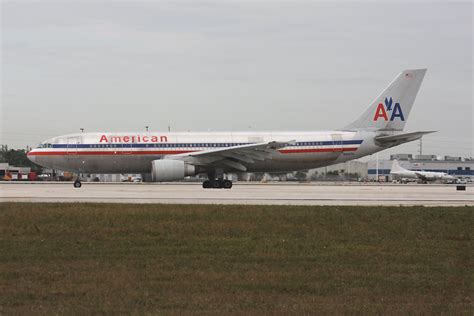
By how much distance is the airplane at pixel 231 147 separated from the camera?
40.9 metres

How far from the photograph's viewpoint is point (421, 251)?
13641 millimetres

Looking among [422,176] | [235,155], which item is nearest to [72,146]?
[235,155]

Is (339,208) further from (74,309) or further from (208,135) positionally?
(208,135)

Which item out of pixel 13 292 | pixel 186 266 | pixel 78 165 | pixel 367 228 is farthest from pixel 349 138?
pixel 13 292

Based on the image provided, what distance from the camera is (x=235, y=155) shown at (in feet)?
133

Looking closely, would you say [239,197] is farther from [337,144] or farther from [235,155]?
[337,144]

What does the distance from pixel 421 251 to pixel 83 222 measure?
8376mm

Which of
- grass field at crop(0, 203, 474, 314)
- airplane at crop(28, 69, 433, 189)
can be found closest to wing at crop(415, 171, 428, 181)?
airplane at crop(28, 69, 433, 189)

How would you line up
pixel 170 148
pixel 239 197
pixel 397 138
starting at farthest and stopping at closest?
1. pixel 397 138
2. pixel 170 148
3. pixel 239 197

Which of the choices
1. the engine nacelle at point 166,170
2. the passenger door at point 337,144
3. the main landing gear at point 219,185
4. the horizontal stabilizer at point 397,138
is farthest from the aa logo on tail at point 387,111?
the engine nacelle at point 166,170

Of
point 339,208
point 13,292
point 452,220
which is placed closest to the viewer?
point 13,292

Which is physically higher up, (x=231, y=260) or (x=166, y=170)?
(x=166, y=170)

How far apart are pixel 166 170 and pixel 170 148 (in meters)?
3.60

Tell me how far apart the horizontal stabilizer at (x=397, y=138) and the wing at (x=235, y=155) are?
6.19m
